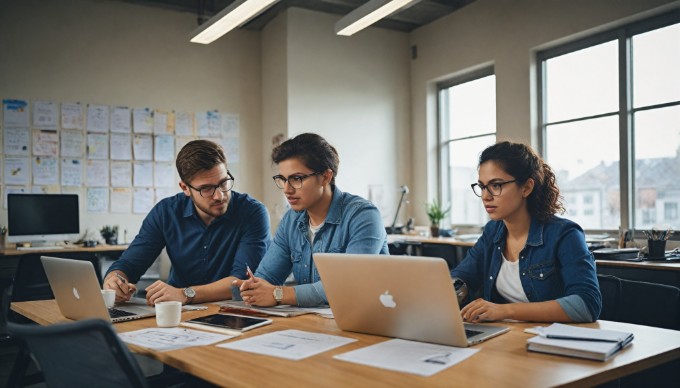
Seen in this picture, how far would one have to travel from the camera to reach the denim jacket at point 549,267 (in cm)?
162

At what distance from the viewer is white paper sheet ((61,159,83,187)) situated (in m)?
5.16

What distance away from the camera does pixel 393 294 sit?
1.38 meters

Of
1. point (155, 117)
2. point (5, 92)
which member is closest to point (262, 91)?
point (155, 117)

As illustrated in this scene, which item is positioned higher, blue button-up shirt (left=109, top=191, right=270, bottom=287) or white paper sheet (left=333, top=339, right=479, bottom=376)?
blue button-up shirt (left=109, top=191, right=270, bottom=287)

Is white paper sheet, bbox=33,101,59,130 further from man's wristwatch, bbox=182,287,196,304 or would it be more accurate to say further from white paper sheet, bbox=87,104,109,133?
man's wristwatch, bbox=182,287,196,304

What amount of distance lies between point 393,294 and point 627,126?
387 cm

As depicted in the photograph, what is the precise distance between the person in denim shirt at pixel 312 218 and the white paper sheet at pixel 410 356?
69cm

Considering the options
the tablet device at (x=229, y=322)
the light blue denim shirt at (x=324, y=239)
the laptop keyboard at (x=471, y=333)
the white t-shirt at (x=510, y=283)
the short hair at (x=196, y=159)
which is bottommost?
the tablet device at (x=229, y=322)

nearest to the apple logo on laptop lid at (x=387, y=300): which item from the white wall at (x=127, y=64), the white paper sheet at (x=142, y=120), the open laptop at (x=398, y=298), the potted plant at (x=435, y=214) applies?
the open laptop at (x=398, y=298)

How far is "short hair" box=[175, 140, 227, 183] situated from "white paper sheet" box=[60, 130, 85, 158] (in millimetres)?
3355

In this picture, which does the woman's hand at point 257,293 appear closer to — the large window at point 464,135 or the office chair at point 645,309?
the office chair at point 645,309

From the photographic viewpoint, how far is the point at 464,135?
612 centimetres

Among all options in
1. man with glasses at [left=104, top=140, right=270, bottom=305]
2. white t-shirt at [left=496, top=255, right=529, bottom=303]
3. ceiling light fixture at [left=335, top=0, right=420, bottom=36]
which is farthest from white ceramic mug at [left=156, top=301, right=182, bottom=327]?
ceiling light fixture at [left=335, top=0, right=420, bottom=36]

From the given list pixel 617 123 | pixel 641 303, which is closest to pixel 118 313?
pixel 641 303
